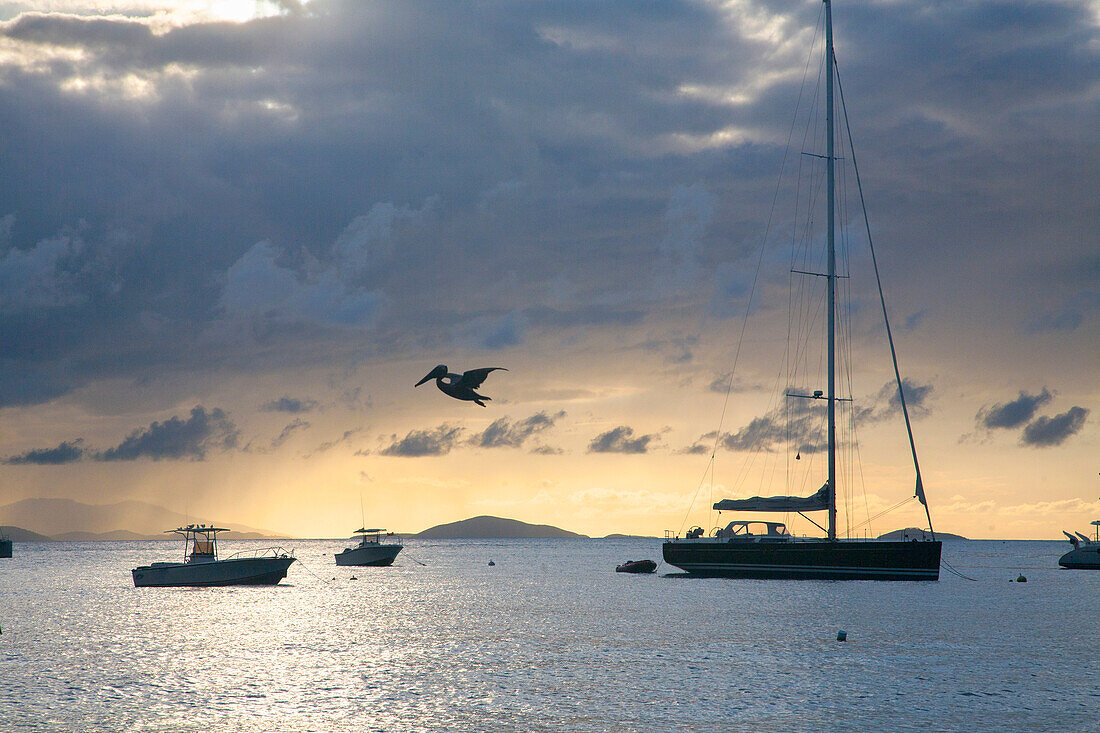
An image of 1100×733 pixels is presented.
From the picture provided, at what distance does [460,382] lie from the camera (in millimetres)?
26547

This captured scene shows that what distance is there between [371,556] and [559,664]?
318ft

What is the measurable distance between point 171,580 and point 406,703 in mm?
60231

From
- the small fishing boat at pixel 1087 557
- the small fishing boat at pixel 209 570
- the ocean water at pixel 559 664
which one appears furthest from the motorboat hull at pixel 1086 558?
the small fishing boat at pixel 209 570

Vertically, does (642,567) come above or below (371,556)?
below

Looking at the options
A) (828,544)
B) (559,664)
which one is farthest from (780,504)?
(559,664)

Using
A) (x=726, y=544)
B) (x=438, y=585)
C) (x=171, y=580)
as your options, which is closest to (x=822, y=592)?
(x=726, y=544)

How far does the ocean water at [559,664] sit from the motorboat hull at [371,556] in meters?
49.9

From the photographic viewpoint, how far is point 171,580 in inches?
3428

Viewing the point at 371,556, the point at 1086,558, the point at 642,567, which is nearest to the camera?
the point at 642,567

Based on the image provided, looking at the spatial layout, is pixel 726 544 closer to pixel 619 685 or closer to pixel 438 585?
pixel 438 585

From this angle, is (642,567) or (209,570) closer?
(209,570)

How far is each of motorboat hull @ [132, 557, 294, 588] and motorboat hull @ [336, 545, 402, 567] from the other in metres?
41.6

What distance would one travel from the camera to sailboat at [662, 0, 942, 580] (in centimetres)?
7306

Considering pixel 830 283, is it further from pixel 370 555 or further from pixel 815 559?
pixel 370 555
